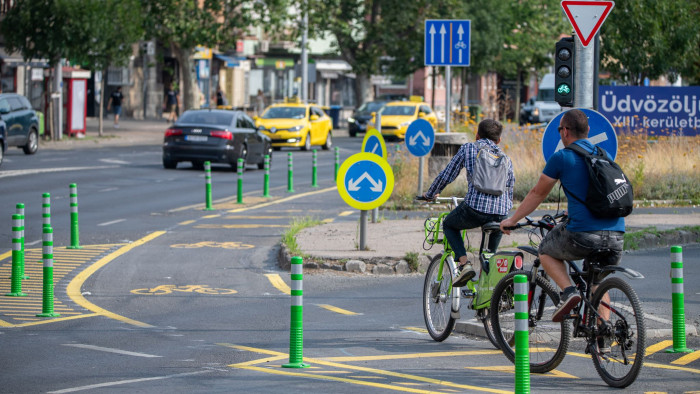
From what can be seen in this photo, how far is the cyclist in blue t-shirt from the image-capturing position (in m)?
7.78

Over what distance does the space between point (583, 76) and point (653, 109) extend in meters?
11.7

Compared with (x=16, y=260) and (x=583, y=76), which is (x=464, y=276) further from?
(x=16, y=260)

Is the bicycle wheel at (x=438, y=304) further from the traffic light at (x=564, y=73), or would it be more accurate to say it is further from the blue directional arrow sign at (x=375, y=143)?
the blue directional arrow sign at (x=375, y=143)

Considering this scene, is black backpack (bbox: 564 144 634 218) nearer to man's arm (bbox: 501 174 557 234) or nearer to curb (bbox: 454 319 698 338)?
man's arm (bbox: 501 174 557 234)

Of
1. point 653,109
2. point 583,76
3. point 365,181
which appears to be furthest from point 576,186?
point 653,109

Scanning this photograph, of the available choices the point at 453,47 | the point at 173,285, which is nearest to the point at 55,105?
the point at 453,47

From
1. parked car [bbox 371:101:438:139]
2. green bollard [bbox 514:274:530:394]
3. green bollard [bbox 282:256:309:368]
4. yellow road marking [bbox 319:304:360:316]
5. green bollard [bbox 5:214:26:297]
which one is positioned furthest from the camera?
parked car [bbox 371:101:438:139]

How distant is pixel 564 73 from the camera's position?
12.5 metres

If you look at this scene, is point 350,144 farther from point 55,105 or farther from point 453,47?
→ point 453,47

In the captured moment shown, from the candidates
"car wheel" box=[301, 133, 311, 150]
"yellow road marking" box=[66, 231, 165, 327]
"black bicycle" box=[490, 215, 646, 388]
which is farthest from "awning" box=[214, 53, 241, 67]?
"black bicycle" box=[490, 215, 646, 388]

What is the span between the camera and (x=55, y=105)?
39969 mm

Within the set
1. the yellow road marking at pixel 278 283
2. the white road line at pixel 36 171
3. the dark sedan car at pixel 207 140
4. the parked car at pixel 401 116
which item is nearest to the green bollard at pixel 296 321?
the yellow road marking at pixel 278 283

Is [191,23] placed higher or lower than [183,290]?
higher

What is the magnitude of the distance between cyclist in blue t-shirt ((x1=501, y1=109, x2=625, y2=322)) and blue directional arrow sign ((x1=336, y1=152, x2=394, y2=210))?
5.88 m
